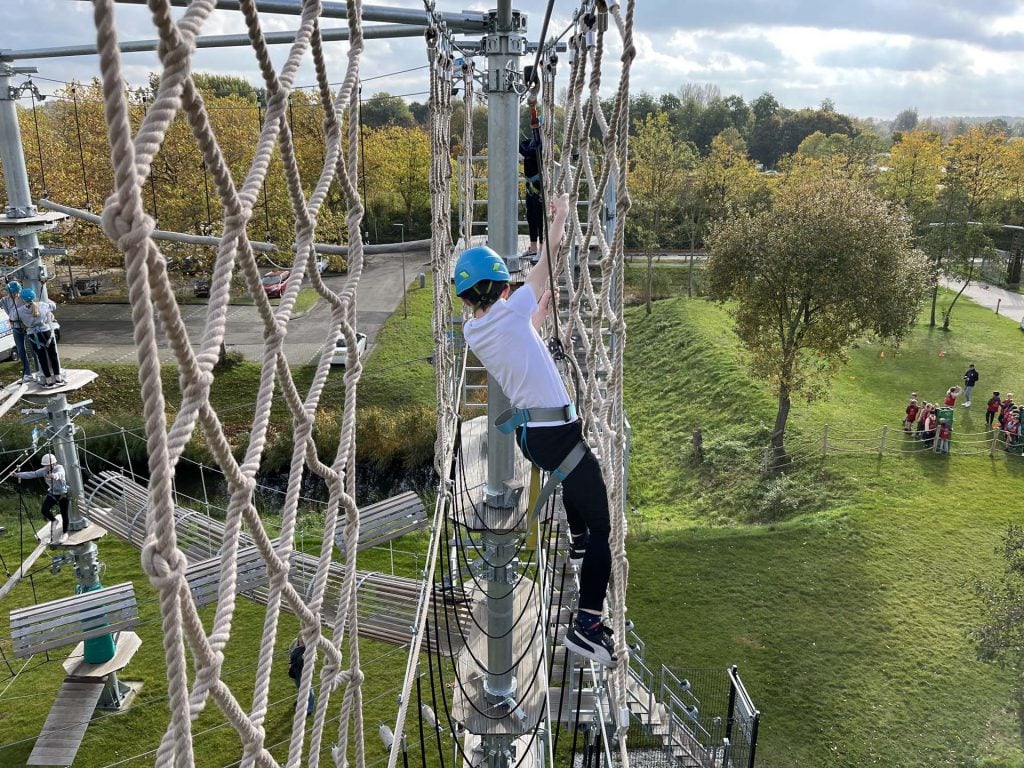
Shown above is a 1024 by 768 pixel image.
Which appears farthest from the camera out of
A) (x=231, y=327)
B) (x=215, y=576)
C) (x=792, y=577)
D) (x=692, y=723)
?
(x=231, y=327)

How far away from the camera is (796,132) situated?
1543 inches

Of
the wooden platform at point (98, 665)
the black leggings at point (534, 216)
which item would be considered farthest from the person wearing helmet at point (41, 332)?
the black leggings at point (534, 216)

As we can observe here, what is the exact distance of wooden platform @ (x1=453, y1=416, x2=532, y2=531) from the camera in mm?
3736

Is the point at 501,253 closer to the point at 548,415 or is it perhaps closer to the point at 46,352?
the point at 548,415

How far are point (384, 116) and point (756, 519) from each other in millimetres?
32181

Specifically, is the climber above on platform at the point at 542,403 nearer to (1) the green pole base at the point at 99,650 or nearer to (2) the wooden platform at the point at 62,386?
(2) the wooden platform at the point at 62,386

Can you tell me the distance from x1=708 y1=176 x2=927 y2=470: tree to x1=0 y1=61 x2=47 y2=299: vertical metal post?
9.24m

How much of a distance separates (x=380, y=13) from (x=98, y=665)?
6684mm

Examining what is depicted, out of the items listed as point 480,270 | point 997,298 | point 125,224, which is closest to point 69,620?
point 480,270

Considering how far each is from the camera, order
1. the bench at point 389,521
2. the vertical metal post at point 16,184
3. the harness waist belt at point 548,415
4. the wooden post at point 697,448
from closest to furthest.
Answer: the harness waist belt at point 548,415
the vertical metal post at point 16,184
the bench at point 389,521
the wooden post at point 697,448

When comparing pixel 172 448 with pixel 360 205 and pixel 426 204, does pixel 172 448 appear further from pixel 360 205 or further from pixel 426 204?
pixel 426 204

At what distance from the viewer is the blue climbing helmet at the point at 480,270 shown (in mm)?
2799

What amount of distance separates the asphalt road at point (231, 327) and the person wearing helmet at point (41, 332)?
30.5 ft

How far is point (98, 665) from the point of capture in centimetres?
712
